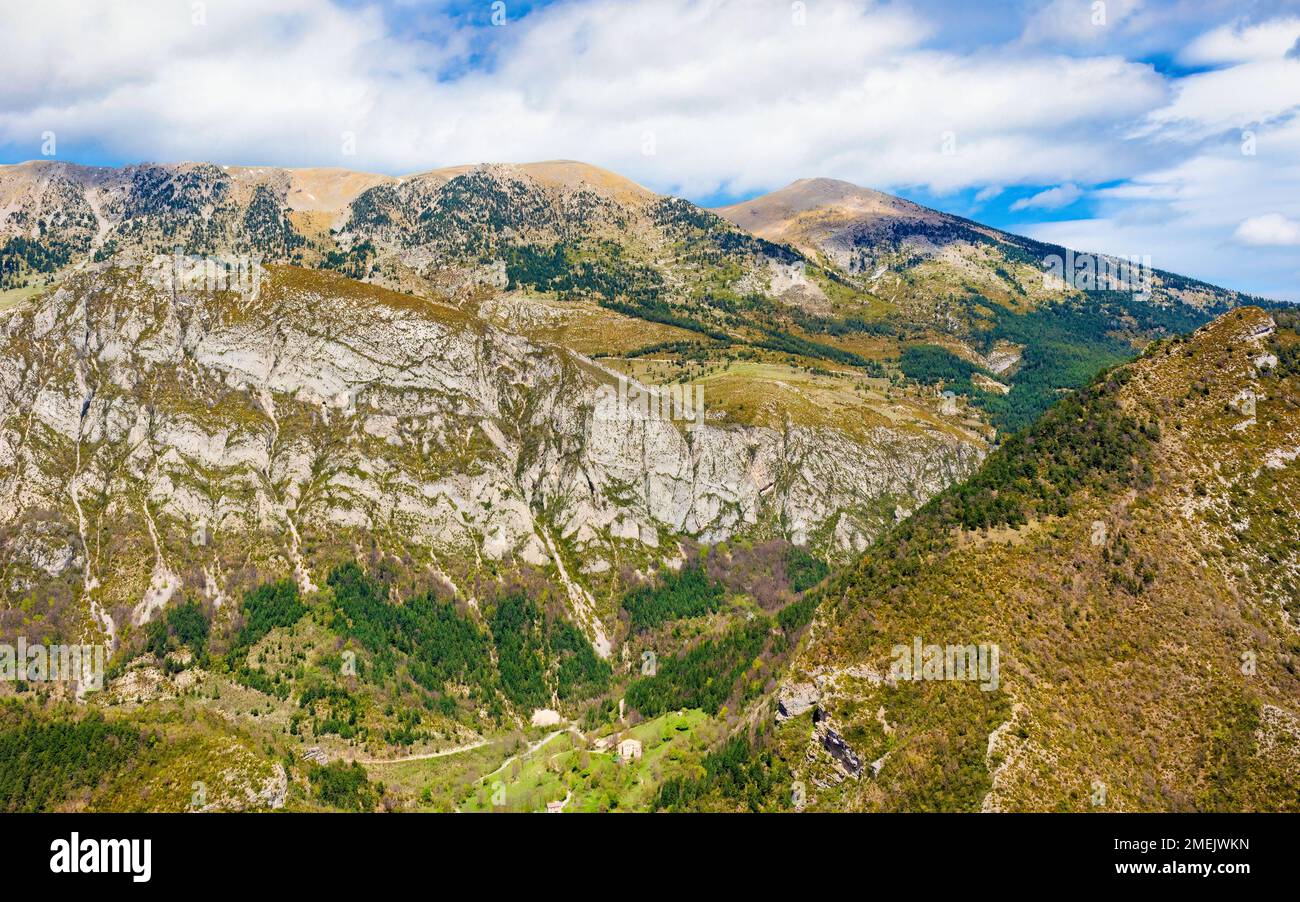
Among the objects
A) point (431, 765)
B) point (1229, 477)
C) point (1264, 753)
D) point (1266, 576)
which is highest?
point (1229, 477)

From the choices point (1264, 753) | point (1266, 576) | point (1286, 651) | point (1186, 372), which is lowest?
point (1264, 753)

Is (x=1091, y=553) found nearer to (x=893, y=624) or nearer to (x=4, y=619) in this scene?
(x=893, y=624)

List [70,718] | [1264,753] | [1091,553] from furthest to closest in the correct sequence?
[70,718] < [1091,553] < [1264,753]

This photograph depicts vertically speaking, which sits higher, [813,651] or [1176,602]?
[1176,602]

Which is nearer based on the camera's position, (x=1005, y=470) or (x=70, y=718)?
(x=1005, y=470)

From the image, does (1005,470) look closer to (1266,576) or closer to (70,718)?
(1266,576)

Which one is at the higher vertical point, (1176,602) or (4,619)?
(1176,602)
